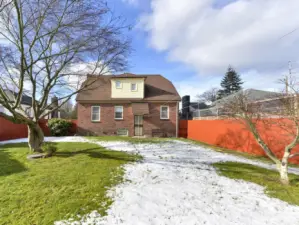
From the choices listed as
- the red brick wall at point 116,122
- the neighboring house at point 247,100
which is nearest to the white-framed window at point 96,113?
the red brick wall at point 116,122

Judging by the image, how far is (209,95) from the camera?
2028 inches

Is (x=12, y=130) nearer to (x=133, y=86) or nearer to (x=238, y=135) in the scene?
(x=133, y=86)

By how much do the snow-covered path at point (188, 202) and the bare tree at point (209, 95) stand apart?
47.9m

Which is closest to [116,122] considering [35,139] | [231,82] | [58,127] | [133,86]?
[133,86]

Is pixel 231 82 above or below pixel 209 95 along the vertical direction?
above

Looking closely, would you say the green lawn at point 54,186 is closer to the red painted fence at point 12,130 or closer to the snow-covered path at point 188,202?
the snow-covered path at point 188,202

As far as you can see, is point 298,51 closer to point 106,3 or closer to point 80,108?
point 106,3

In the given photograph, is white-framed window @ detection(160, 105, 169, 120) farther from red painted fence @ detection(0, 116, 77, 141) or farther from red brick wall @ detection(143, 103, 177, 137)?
red painted fence @ detection(0, 116, 77, 141)

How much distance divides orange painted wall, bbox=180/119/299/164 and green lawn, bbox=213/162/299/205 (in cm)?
228

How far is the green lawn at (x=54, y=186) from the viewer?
336 cm

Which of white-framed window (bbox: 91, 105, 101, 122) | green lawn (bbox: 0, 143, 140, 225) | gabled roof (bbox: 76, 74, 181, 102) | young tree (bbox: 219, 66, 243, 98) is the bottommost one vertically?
green lawn (bbox: 0, 143, 140, 225)

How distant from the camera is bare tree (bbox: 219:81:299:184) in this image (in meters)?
5.38

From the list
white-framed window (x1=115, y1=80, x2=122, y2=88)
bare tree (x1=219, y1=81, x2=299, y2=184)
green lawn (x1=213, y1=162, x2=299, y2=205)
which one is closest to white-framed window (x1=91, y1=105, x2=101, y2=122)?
white-framed window (x1=115, y1=80, x2=122, y2=88)

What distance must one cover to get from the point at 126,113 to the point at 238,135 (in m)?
10.1
